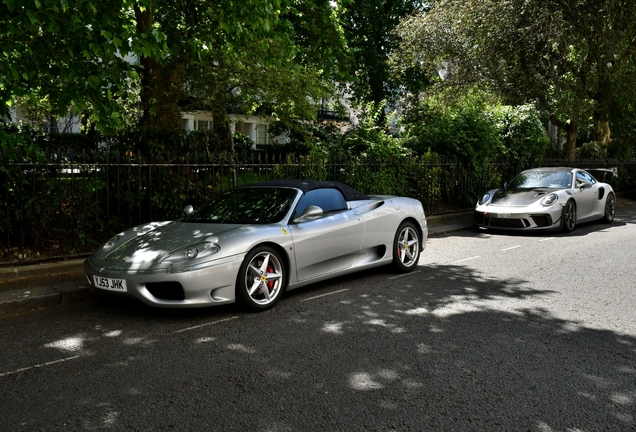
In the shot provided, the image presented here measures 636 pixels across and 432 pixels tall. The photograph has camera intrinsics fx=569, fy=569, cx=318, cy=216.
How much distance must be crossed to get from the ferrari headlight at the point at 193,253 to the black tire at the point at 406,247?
2.91m

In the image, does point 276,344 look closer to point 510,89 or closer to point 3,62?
point 3,62

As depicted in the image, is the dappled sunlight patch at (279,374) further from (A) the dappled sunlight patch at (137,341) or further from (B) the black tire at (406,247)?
(B) the black tire at (406,247)

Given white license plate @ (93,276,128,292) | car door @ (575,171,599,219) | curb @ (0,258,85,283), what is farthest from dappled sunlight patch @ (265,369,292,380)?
car door @ (575,171,599,219)

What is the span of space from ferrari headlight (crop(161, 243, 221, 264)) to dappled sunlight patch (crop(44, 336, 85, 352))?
1.01 meters

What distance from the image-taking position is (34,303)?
6.21 m

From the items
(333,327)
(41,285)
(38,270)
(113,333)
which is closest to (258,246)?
(333,327)

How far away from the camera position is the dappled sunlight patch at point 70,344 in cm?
470

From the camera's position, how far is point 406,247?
7879 mm

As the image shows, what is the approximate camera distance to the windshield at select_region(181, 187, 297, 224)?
6.43 metres

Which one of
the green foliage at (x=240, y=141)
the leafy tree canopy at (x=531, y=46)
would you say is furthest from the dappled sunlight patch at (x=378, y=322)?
the green foliage at (x=240, y=141)

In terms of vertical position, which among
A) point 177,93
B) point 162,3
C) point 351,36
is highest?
point 351,36

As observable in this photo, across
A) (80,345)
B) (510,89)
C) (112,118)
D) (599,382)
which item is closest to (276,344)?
(80,345)

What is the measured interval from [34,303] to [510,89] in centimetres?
1748

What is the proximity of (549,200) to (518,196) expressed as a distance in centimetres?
73
